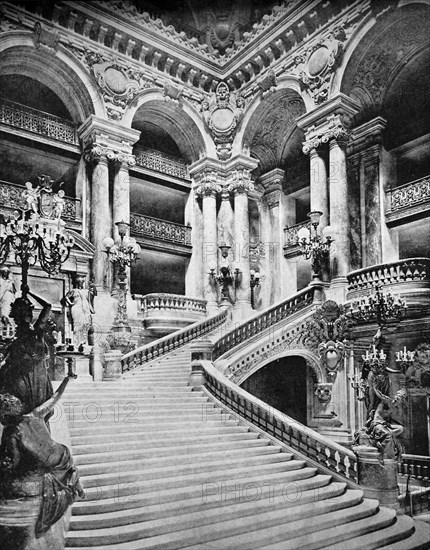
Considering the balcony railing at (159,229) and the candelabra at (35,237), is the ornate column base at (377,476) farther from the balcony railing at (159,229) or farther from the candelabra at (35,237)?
the balcony railing at (159,229)

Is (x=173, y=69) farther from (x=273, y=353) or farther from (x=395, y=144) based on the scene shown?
(x=273, y=353)

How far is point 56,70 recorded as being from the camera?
14023 mm

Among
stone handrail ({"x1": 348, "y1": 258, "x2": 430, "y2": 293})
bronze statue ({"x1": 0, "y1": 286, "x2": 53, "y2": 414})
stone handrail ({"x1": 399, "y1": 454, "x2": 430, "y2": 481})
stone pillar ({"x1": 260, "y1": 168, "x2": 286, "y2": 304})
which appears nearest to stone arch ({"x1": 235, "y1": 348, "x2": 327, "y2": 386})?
stone handrail ({"x1": 348, "y1": 258, "x2": 430, "y2": 293})

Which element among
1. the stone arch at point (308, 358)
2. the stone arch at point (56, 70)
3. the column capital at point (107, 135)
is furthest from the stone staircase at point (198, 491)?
the stone arch at point (56, 70)

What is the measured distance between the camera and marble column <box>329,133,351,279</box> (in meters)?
12.9

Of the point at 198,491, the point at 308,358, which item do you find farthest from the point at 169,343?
the point at 198,491

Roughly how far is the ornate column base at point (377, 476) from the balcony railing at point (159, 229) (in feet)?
34.6

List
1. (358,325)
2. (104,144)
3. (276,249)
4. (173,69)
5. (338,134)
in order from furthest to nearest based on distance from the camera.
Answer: (276,249) → (173,69) → (104,144) → (338,134) → (358,325)

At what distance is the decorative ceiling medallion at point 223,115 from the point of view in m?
16.8

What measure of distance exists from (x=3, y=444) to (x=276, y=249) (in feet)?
48.0

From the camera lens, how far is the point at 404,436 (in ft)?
37.0

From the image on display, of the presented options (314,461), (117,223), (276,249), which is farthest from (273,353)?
(276,249)

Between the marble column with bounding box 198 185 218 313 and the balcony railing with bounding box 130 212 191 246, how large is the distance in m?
0.73

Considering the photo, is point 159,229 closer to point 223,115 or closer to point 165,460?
point 223,115
